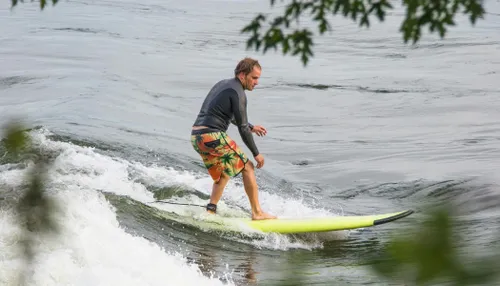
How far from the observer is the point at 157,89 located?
78.6ft

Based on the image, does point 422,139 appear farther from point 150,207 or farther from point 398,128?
point 150,207

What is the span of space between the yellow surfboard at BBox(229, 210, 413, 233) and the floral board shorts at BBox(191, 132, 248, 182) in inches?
28.0

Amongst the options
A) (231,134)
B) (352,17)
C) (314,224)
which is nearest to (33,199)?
(352,17)

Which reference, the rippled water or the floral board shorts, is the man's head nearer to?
the floral board shorts

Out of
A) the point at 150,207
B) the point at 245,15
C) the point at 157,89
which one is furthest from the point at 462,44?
the point at 150,207

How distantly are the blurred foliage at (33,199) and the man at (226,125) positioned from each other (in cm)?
795

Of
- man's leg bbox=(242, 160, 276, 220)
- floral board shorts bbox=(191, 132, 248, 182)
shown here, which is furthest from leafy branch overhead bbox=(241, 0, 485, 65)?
man's leg bbox=(242, 160, 276, 220)

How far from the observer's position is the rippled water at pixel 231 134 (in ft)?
27.9

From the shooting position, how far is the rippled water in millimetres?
8508

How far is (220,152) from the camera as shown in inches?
400

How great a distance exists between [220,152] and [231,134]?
29.3ft

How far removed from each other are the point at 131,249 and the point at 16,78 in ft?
51.8

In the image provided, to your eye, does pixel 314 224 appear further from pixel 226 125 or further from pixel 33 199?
pixel 33 199

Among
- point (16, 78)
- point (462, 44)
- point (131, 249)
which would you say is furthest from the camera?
point (462, 44)
